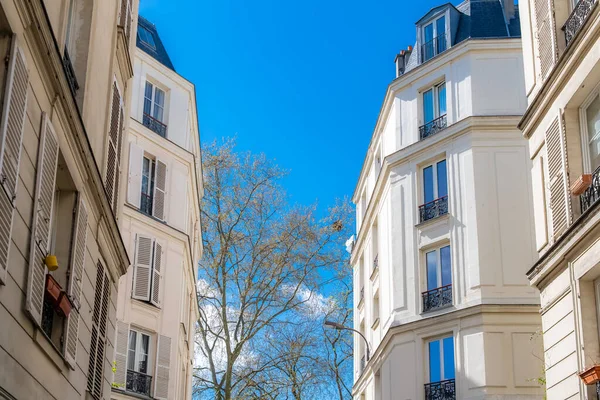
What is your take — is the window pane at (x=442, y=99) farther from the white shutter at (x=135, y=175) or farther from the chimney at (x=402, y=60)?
the white shutter at (x=135, y=175)

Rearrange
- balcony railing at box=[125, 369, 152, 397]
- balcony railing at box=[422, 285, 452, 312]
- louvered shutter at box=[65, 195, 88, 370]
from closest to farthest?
louvered shutter at box=[65, 195, 88, 370], balcony railing at box=[125, 369, 152, 397], balcony railing at box=[422, 285, 452, 312]

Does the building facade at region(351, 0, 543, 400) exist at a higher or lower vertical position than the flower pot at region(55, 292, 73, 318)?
higher

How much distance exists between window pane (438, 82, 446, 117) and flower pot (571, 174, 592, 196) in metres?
12.7

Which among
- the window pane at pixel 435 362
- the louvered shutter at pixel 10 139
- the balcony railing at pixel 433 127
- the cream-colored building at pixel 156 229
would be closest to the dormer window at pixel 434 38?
the balcony railing at pixel 433 127

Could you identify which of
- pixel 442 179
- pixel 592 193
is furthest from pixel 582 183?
pixel 442 179

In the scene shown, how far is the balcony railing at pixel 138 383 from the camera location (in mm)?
22272

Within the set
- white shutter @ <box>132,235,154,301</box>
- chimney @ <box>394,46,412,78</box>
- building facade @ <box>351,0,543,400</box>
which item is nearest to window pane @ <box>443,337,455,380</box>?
building facade @ <box>351,0,543,400</box>

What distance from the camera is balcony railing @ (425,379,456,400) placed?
2216cm

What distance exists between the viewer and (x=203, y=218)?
115ft

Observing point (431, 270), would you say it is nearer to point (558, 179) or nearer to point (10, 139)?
point (558, 179)

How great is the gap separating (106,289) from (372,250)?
1640 centimetres

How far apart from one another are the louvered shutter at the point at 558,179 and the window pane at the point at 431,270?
10.3 meters

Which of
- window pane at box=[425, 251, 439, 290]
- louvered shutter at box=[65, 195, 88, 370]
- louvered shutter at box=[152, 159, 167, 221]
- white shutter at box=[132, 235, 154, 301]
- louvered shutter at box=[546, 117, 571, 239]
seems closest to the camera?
louvered shutter at box=[65, 195, 88, 370]

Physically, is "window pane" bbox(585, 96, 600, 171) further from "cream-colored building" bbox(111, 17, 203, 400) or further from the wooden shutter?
"cream-colored building" bbox(111, 17, 203, 400)
